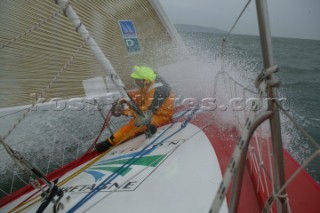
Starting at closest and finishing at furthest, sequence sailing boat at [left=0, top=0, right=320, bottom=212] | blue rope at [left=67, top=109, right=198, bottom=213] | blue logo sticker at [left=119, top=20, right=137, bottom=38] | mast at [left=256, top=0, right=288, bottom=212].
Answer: mast at [left=256, top=0, right=288, bottom=212], sailing boat at [left=0, top=0, right=320, bottom=212], blue rope at [left=67, top=109, right=198, bottom=213], blue logo sticker at [left=119, top=20, right=137, bottom=38]

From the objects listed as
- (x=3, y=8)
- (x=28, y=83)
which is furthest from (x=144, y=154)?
(x=3, y=8)

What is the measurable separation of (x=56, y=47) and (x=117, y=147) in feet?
3.73

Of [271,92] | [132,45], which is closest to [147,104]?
[132,45]

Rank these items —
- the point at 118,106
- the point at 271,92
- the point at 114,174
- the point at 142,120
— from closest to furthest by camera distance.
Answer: the point at 271,92 → the point at 114,174 → the point at 118,106 → the point at 142,120

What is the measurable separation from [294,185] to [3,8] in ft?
7.40

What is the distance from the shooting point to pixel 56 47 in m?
2.39

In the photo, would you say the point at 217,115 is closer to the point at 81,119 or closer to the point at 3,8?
the point at 3,8

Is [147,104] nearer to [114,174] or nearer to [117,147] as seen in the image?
[117,147]

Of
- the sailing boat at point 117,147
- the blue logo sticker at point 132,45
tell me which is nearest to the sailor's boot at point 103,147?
the sailing boat at point 117,147

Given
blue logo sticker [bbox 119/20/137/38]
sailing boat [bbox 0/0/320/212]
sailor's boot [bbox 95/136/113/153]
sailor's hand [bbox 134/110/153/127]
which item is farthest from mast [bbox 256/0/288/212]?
blue logo sticker [bbox 119/20/137/38]

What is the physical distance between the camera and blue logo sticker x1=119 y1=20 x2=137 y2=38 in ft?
11.0

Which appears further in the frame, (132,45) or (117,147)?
(132,45)

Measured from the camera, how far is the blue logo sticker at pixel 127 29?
3357mm

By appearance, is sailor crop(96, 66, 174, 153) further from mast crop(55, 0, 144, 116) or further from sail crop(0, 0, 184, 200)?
mast crop(55, 0, 144, 116)
